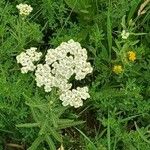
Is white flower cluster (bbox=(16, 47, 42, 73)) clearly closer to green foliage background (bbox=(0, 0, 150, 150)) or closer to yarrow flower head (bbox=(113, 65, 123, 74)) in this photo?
green foliage background (bbox=(0, 0, 150, 150))

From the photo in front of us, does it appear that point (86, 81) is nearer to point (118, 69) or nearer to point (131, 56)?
point (118, 69)

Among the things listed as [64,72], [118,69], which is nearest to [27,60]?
[64,72]

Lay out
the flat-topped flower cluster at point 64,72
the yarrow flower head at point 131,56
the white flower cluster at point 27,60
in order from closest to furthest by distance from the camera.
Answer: the flat-topped flower cluster at point 64,72 < the white flower cluster at point 27,60 < the yarrow flower head at point 131,56

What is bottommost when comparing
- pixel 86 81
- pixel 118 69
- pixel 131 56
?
pixel 86 81

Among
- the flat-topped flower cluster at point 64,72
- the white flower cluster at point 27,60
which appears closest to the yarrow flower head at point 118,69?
the flat-topped flower cluster at point 64,72

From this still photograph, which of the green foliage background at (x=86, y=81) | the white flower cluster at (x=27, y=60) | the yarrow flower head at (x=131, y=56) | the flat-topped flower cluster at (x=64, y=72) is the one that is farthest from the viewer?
the yarrow flower head at (x=131, y=56)

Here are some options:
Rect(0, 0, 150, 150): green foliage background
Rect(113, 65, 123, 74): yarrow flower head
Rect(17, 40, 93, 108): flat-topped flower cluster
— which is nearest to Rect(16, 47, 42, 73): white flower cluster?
Rect(17, 40, 93, 108): flat-topped flower cluster

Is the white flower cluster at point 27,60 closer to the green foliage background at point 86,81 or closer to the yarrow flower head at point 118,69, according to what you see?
the green foliage background at point 86,81

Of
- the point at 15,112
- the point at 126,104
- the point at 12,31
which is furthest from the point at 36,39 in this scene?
the point at 126,104
